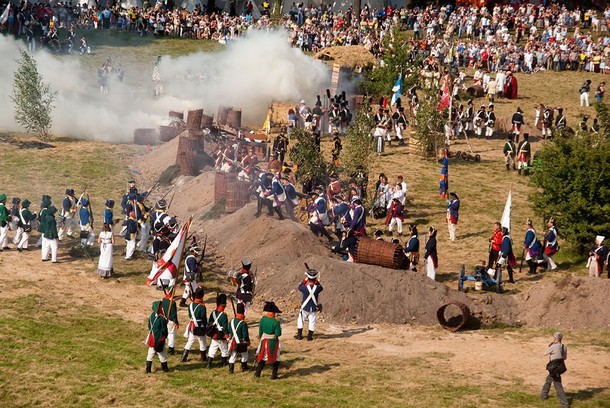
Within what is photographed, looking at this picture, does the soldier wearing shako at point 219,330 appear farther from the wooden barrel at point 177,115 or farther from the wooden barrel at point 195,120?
the wooden barrel at point 177,115

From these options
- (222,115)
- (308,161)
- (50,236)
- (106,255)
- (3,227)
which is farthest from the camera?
(222,115)

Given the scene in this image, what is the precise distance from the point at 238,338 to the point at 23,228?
35.4ft

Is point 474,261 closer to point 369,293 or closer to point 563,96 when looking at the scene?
point 369,293

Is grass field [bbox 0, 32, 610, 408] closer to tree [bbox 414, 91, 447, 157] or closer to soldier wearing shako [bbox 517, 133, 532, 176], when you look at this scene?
soldier wearing shako [bbox 517, 133, 532, 176]

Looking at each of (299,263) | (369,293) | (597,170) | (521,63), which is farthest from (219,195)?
(521,63)

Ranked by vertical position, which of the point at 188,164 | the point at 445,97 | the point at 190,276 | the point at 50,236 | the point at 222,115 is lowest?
the point at 190,276

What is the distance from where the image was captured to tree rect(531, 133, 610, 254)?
2723 cm

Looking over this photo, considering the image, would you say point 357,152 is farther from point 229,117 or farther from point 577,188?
point 229,117

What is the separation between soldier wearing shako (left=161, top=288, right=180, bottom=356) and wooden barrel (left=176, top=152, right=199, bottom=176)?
15045 millimetres

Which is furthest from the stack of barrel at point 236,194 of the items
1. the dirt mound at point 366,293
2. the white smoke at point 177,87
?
the white smoke at point 177,87

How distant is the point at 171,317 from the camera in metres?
18.1

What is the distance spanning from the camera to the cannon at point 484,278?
80.7 feet

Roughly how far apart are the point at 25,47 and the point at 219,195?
86.4 feet

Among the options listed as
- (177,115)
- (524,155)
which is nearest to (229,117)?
(177,115)
